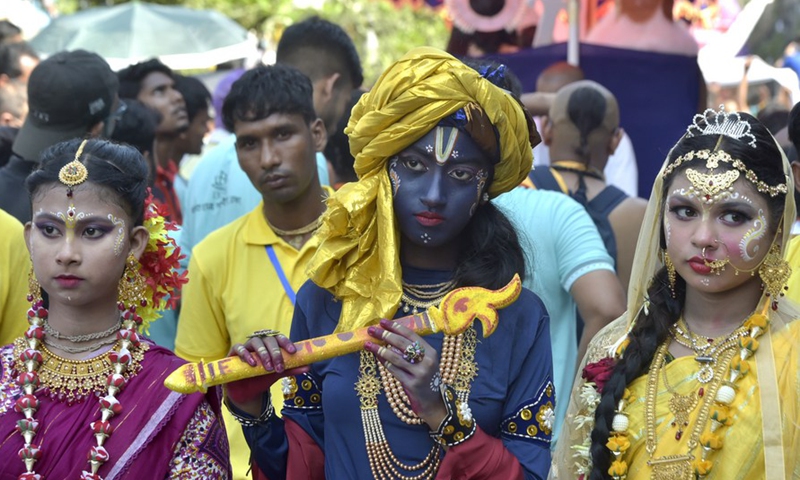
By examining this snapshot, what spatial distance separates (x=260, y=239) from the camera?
Answer: 4855 mm

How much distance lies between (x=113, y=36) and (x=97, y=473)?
28.2 ft

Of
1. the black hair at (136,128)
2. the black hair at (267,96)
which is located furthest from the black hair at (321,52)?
the black hair at (267,96)

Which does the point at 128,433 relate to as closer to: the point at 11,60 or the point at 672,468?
the point at 672,468

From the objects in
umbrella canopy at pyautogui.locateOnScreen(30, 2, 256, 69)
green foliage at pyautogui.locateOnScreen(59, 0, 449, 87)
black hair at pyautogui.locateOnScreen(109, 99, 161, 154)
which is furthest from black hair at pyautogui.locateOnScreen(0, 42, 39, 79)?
green foliage at pyautogui.locateOnScreen(59, 0, 449, 87)

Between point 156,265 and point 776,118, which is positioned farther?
point 776,118

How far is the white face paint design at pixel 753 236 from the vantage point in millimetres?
3438

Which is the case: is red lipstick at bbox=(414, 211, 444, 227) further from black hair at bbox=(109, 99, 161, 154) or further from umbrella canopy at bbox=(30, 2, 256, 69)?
umbrella canopy at bbox=(30, 2, 256, 69)

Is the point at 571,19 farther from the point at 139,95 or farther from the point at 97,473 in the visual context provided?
the point at 97,473

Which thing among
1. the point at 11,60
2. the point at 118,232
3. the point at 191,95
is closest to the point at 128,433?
the point at 118,232

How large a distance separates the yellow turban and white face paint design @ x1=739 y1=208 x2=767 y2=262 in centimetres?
66

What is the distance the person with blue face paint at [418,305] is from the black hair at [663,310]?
22 cm

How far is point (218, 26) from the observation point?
12.4 metres

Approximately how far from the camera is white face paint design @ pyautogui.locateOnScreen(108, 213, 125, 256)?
356 cm

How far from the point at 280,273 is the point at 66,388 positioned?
144 cm
